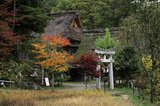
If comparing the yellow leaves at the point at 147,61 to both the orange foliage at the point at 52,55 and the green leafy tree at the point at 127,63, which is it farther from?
the green leafy tree at the point at 127,63

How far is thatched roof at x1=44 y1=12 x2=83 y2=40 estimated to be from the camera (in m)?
47.4

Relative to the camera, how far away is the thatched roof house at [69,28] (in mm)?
47494

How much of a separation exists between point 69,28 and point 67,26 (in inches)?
13.5

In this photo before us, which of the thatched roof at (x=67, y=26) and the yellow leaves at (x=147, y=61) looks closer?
the yellow leaves at (x=147, y=61)

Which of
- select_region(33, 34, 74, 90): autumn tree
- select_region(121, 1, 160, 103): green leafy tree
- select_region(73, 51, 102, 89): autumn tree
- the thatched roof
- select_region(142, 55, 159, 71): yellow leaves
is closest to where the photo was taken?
select_region(121, 1, 160, 103): green leafy tree

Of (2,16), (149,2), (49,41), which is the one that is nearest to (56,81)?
(49,41)

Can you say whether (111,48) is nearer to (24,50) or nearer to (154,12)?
(24,50)

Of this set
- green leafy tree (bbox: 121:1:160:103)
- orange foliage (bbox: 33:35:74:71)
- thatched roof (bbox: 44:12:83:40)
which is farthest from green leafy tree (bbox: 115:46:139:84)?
thatched roof (bbox: 44:12:83:40)

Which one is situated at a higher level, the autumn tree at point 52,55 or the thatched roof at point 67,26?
the thatched roof at point 67,26

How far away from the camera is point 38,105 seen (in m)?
17.1

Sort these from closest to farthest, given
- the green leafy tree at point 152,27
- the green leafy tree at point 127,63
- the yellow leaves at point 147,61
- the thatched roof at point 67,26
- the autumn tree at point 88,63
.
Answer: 1. the green leafy tree at point 152,27
2. the yellow leaves at point 147,61
3. the autumn tree at point 88,63
4. the green leafy tree at point 127,63
5. the thatched roof at point 67,26

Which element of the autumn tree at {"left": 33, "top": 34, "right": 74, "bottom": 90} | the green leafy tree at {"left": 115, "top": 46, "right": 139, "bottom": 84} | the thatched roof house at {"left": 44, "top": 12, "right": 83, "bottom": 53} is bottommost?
the green leafy tree at {"left": 115, "top": 46, "right": 139, "bottom": 84}

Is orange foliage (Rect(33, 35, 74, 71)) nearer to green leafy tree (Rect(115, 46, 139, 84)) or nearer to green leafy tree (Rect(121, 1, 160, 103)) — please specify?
green leafy tree (Rect(121, 1, 160, 103))

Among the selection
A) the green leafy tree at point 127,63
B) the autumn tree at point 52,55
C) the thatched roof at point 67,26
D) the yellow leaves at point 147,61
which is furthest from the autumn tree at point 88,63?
the thatched roof at point 67,26
